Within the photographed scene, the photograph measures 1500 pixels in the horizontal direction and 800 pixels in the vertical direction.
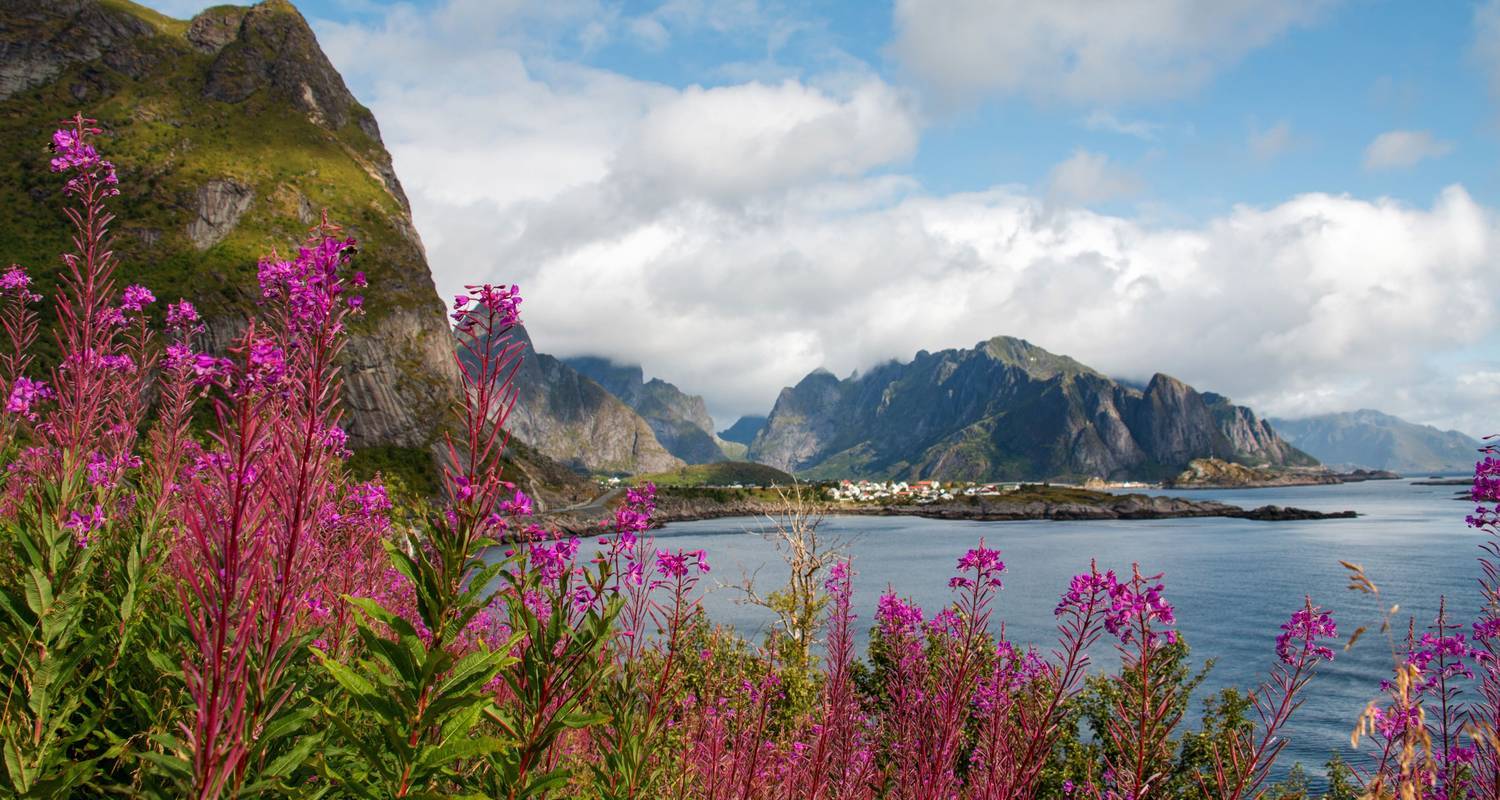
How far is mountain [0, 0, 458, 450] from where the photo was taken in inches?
4884

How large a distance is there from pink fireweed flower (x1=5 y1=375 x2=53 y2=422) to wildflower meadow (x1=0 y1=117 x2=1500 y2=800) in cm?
3

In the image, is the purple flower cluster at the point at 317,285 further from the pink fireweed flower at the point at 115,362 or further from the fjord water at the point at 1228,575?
the fjord water at the point at 1228,575

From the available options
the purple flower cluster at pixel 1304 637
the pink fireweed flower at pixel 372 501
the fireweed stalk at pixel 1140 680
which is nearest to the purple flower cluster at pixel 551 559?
the pink fireweed flower at pixel 372 501

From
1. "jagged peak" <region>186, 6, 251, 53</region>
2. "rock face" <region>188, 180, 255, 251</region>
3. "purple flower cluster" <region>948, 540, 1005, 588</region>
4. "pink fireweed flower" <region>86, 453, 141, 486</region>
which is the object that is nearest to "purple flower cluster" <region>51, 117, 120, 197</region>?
"pink fireweed flower" <region>86, 453, 141, 486</region>

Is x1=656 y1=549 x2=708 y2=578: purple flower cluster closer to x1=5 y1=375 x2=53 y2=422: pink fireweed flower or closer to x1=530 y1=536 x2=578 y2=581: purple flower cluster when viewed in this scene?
x1=530 y1=536 x2=578 y2=581: purple flower cluster

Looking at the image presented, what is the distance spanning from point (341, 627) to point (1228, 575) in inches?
3796

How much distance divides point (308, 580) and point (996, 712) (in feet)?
13.6

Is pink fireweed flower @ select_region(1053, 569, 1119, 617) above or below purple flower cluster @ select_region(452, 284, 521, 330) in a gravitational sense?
below

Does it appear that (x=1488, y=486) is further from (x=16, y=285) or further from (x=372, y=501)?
(x=16, y=285)

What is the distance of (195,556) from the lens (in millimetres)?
Answer: 3977

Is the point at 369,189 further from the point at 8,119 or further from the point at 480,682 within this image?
the point at 480,682

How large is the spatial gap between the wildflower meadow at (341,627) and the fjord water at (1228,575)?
4.76m

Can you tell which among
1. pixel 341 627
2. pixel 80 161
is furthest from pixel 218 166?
pixel 341 627

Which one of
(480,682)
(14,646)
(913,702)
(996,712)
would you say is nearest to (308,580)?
(480,682)
